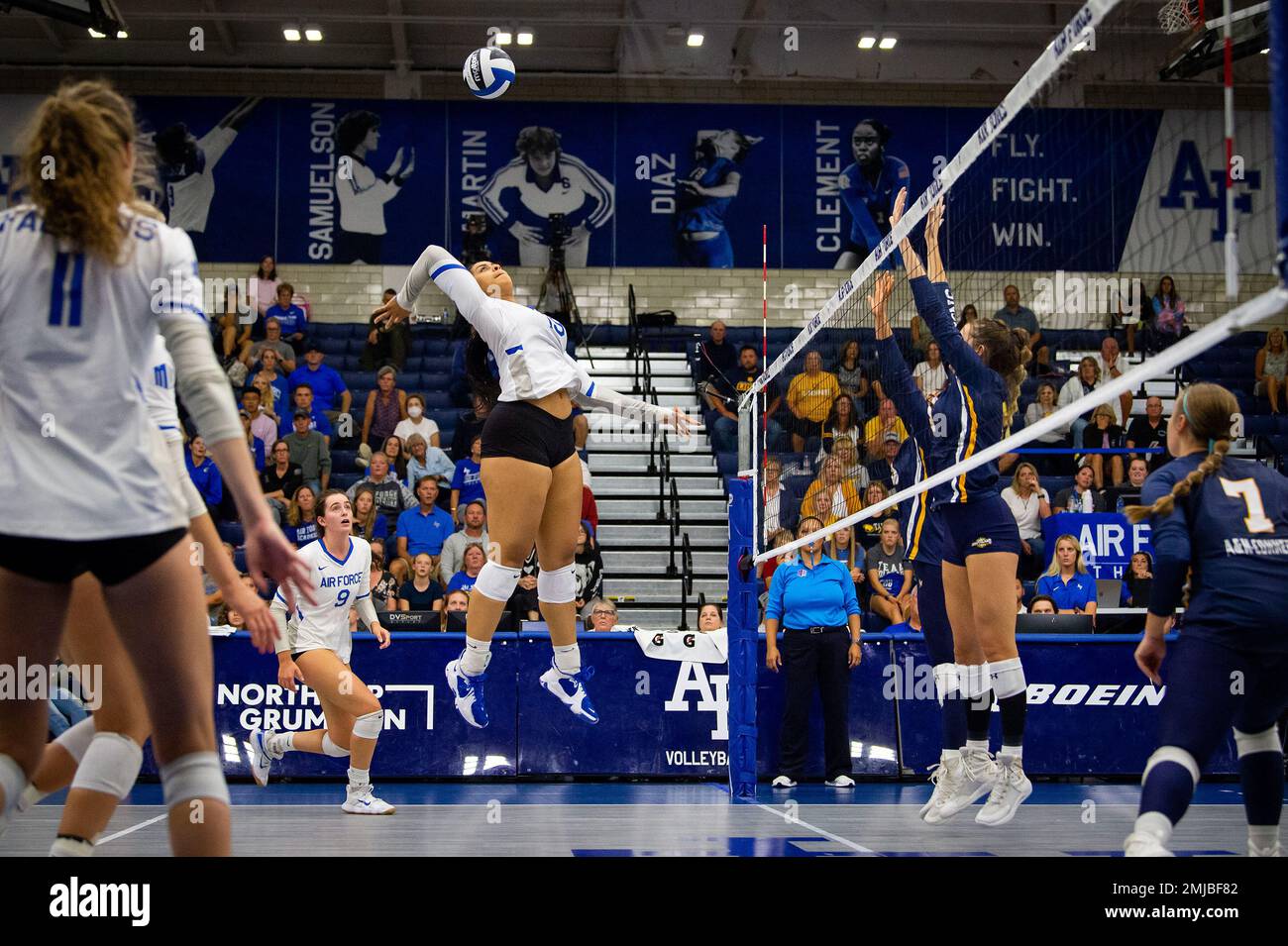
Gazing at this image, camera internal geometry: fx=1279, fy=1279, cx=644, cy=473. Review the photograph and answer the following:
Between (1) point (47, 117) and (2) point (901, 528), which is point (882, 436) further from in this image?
(1) point (47, 117)

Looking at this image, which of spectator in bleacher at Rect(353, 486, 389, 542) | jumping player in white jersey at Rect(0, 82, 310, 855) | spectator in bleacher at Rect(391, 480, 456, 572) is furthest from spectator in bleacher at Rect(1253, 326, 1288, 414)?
jumping player in white jersey at Rect(0, 82, 310, 855)

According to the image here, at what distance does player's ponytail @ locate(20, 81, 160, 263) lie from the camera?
9.47ft

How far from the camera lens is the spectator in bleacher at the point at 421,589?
10.8m

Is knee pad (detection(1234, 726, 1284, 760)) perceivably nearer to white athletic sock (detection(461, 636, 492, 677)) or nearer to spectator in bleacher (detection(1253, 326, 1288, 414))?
white athletic sock (detection(461, 636, 492, 677))

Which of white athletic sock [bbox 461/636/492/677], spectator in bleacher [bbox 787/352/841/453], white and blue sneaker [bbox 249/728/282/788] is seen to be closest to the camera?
white athletic sock [bbox 461/636/492/677]

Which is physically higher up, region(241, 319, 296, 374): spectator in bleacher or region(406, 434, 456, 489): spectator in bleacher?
region(241, 319, 296, 374): spectator in bleacher

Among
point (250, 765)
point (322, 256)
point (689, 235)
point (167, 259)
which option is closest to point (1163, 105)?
point (689, 235)

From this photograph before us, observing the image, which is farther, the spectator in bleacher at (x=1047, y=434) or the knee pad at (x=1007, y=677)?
the spectator in bleacher at (x=1047, y=434)

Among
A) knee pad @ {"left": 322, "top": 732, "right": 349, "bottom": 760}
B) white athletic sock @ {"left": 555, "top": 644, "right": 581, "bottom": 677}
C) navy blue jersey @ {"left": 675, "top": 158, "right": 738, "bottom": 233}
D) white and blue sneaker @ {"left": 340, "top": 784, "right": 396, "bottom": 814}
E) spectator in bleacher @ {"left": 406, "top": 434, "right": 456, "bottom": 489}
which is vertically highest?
navy blue jersey @ {"left": 675, "top": 158, "right": 738, "bottom": 233}

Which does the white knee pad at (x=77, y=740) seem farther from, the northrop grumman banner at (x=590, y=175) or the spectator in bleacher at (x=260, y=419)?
the northrop grumman banner at (x=590, y=175)

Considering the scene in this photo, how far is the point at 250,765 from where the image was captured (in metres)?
9.76

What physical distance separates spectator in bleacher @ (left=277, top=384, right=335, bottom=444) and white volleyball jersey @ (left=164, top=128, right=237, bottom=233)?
5.37m

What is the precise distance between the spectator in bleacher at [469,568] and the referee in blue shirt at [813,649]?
7.85 feet

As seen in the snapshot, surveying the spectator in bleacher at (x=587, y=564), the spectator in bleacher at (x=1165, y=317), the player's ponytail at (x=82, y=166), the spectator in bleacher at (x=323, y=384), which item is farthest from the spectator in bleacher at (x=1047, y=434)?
the player's ponytail at (x=82, y=166)
